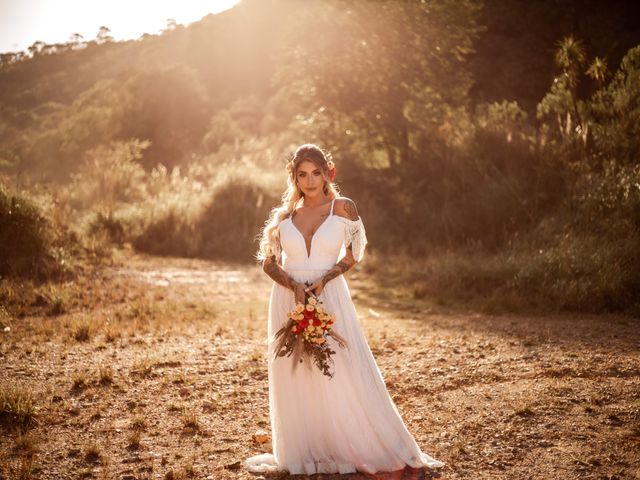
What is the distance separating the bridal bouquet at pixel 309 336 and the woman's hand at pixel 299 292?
4cm

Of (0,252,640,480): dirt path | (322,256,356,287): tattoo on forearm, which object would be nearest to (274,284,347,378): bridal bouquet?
(322,256,356,287): tattoo on forearm

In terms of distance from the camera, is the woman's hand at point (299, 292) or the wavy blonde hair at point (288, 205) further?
the wavy blonde hair at point (288, 205)

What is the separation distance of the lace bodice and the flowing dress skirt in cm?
7

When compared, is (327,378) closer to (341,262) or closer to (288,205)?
(341,262)

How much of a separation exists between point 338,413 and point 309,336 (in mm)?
709

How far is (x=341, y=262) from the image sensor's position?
4496 mm

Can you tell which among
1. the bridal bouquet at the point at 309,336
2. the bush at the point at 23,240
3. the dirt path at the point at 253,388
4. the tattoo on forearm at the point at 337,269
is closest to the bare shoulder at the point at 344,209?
the tattoo on forearm at the point at 337,269

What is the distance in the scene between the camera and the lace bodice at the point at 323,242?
447 cm

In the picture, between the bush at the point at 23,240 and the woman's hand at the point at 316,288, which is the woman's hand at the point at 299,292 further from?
the bush at the point at 23,240

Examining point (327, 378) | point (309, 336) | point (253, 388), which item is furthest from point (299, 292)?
point (253, 388)

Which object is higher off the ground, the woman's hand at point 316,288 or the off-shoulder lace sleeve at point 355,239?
the off-shoulder lace sleeve at point 355,239

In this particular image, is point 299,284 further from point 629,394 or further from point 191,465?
point 629,394

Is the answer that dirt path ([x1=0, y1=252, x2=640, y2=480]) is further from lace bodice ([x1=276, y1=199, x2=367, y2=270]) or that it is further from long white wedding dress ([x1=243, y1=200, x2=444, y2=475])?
lace bodice ([x1=276, y1=199, x2=367, y2=270])

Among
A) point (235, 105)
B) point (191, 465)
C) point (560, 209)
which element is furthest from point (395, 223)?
point (235, 105)
